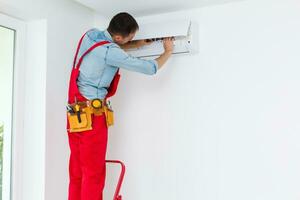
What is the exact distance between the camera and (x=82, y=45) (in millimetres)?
2223

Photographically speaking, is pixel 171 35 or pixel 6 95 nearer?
pixel 6 95

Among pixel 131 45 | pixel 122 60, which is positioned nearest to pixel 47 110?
pixel 122 60

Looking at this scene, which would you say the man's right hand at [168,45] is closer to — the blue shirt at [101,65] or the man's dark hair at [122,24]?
the blue shirt at [101,65]

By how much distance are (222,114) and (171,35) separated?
626 mm

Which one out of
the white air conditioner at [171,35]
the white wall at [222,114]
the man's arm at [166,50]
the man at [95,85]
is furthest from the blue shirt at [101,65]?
the white wall at [222,114]

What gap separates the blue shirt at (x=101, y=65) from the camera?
7.06 feet

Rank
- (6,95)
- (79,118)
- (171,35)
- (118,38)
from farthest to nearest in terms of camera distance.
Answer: (171,35), (6,95), (118,38), (79,118)

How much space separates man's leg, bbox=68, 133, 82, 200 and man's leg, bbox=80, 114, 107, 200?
3.3 inches

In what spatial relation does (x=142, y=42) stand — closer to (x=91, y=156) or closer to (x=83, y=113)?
(x=83, y=113)

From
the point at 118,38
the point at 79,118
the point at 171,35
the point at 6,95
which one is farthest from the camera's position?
the point at 171,35

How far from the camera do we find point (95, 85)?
2230 millimetres

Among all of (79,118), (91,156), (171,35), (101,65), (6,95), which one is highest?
(171,35)

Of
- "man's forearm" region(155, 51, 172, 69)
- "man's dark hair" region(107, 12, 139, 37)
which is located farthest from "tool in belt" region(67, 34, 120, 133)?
"man's forearm" region(155, 51, 172, 69)

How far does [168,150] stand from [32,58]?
111cm
